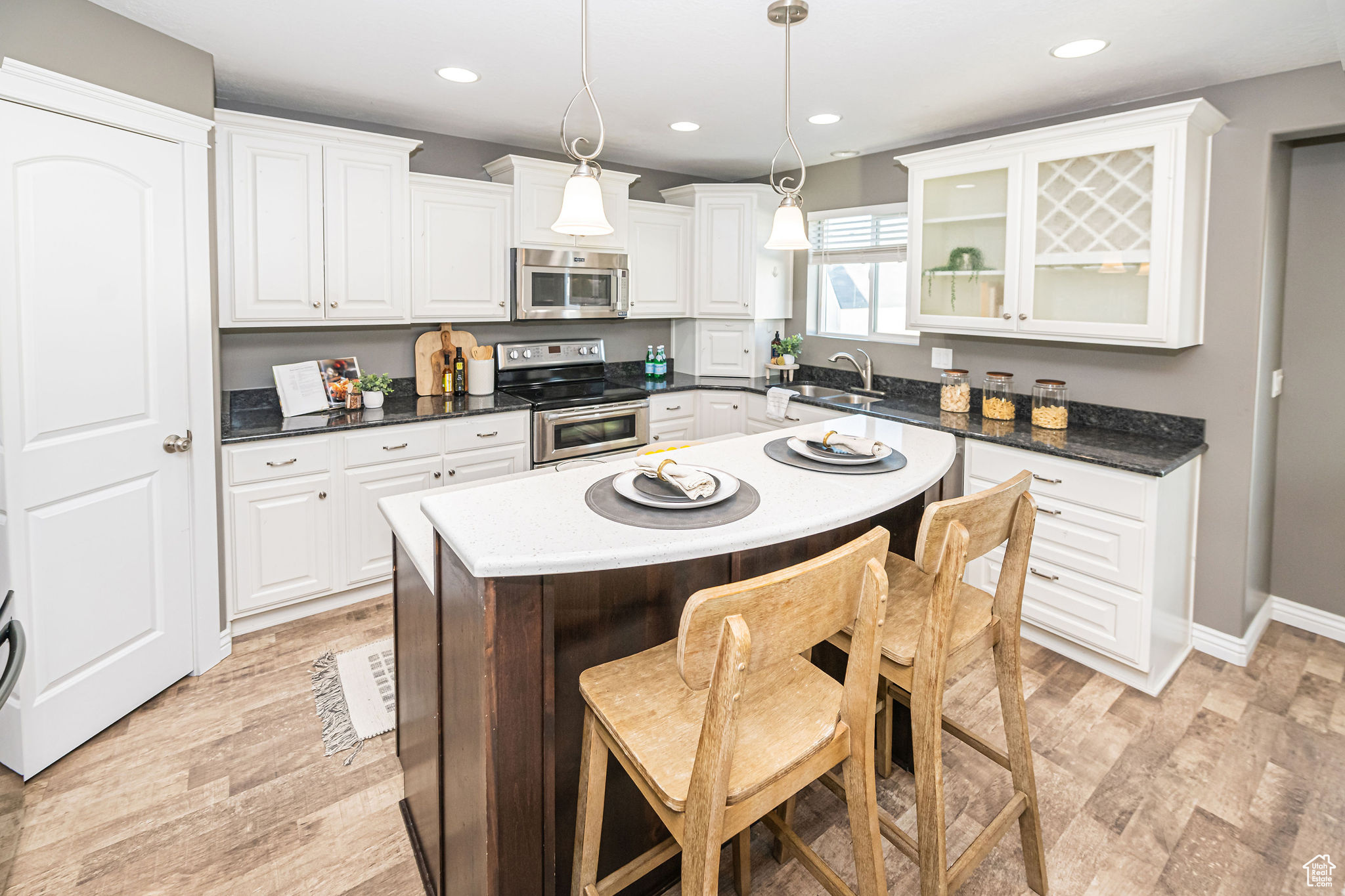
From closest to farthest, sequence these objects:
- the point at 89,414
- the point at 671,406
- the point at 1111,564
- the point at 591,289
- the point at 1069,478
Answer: the point at 89,414, the point at 1111,564, the point at 1069,478, the point at 591,289, the point at 671,406

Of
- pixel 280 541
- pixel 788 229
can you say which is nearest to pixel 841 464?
pixel 788 229

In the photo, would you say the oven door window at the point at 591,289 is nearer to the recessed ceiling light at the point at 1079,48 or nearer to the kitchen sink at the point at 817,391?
the kitchen sink at the point at 817,391

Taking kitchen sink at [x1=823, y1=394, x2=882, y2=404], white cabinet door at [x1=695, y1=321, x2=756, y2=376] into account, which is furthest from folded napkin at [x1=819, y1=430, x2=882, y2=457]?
white cabinet door at [x1=695, y1=321, x2=756, y2=376]

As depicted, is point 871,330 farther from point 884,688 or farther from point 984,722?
point 884,688

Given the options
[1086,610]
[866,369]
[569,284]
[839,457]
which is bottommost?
[1086,610]

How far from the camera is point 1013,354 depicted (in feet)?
11.6

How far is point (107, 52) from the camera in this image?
2213mm

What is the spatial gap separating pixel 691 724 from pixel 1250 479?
2.89 metres

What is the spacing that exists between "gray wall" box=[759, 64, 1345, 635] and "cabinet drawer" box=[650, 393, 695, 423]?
2223mm

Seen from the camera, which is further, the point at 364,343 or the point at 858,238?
the point at 858,238

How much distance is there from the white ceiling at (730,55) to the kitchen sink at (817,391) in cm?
161

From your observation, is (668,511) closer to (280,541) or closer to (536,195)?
(280,541)

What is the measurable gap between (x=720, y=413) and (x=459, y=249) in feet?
6.32

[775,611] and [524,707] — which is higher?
[775,611]
